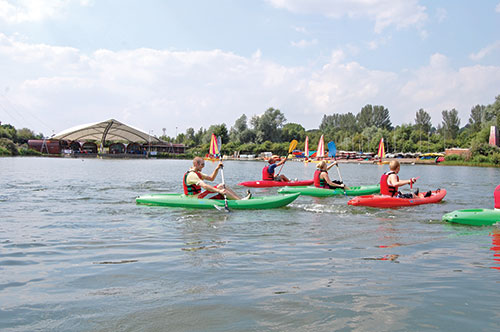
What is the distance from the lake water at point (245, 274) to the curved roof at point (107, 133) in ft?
290

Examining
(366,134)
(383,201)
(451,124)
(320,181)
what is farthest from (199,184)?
(451,124)

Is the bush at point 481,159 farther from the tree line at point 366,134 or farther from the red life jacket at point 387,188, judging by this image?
the red life jacket at point 387,188

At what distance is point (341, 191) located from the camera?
15.1 meters

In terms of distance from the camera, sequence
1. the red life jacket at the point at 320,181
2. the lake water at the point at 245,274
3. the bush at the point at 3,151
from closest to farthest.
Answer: the lake water at the point at 245,274, the red life jacket at the point at 320,181, the bush at the point at 3,151

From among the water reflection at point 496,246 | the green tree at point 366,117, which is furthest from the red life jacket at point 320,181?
the green tree at point 366,117

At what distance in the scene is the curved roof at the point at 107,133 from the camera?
92.2m

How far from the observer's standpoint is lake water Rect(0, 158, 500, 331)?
156 inches

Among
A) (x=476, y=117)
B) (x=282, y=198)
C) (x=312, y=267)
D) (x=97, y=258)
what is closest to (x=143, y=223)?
(x=97, y=258)

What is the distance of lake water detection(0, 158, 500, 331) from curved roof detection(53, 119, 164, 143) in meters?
88.3

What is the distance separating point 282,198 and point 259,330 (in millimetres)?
7721

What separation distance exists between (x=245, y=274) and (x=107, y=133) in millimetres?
98534

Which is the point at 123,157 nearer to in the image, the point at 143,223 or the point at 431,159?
the point at 431,159

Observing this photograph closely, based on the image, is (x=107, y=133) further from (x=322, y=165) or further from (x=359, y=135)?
(x=322, y=165)

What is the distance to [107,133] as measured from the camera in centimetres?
9725
